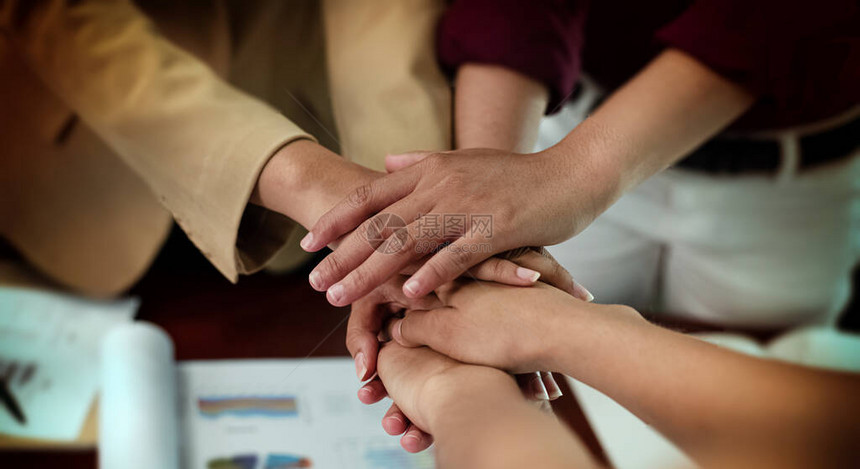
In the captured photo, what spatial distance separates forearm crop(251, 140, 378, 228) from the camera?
0.24 meters

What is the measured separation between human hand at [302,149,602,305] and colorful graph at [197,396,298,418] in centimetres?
18

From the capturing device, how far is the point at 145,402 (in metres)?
0.37

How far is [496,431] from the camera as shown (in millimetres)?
177

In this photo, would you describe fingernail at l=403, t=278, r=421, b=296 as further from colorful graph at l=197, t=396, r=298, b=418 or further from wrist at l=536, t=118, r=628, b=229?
colorful graph at l=197, t=396, r=298, b=418

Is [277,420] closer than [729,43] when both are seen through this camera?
No

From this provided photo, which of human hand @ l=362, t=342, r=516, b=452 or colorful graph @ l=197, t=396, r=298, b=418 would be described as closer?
human hand @ l=362, t=342, r=516, b=452

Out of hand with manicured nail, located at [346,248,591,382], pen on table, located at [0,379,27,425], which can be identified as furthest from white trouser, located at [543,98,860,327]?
pen on table, located at [0,379,27,425]

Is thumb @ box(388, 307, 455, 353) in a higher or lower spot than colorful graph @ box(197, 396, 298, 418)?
higher

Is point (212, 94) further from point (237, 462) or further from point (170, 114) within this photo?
point (237, 462)

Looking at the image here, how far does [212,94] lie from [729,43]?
226 millimetres

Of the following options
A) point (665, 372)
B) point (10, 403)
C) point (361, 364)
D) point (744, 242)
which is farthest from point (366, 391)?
point (744, 242)

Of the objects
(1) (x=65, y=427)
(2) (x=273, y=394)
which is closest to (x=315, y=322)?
(2) (x=273, y=394)

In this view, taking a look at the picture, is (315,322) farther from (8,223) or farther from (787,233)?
(787,233)

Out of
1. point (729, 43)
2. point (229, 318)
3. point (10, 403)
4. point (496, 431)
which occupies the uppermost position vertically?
point (729, 43)
